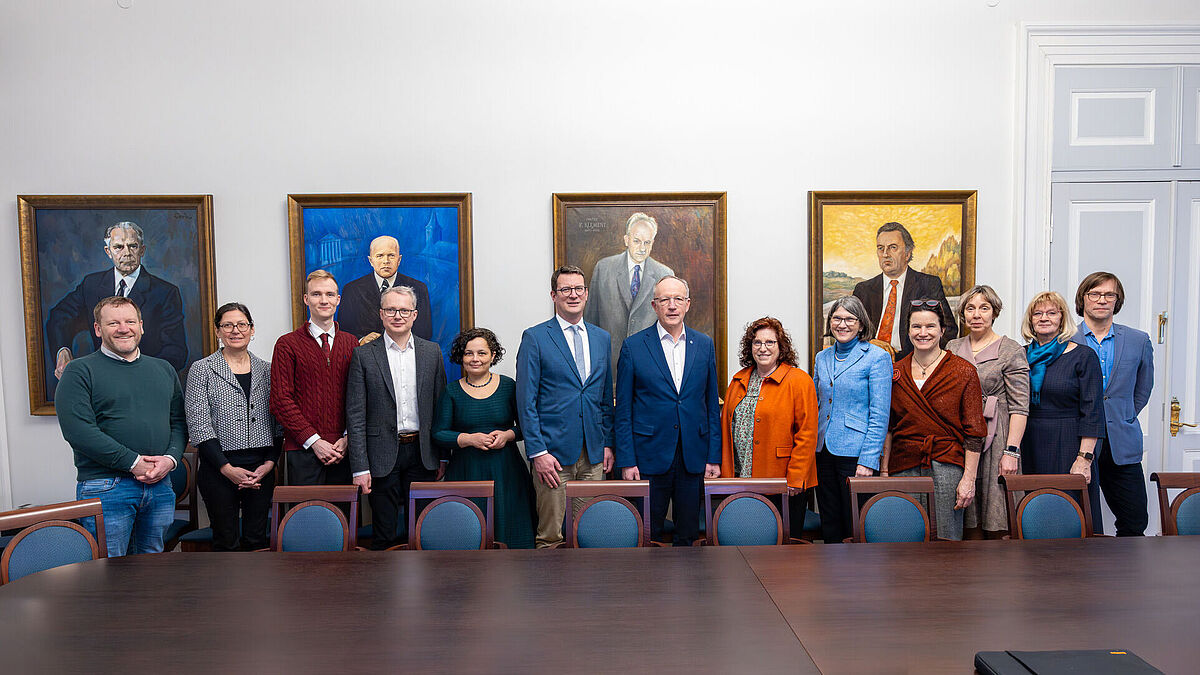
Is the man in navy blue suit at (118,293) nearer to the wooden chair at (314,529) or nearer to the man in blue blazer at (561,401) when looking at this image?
the wooden chair at (314,529)

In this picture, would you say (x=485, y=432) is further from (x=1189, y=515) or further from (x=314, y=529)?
(x=1189, y=515)

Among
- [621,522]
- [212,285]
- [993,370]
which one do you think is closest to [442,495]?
[621,522]

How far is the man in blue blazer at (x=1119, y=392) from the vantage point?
368 cm

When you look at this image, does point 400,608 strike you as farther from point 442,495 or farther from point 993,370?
point 993,370

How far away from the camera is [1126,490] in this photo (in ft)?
12.1

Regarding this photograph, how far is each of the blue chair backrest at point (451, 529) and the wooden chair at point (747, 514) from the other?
0.97 metres

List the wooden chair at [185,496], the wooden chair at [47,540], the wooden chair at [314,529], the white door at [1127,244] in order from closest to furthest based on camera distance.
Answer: the wooden chair at [47,540], the wooden chair at [314,529], the wooden chair at [185,496], the white door at [1127,244]

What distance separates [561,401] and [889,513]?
166cm

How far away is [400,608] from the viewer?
1989mm

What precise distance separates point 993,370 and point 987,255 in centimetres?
133

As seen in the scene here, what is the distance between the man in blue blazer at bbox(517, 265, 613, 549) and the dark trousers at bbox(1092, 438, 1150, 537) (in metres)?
2.74

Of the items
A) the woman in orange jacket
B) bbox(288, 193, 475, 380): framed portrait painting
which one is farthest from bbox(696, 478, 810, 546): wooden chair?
bbox(288, 193, 475, 380): framed portrait painting

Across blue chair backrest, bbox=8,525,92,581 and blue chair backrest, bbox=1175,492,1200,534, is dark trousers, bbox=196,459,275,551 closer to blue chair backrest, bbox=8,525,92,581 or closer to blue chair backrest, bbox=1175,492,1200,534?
blue chair backrest, bbox=8,525,92,581

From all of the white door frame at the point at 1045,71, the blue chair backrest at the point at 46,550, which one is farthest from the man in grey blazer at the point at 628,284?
the blue chair backrest at the point at 46,550
